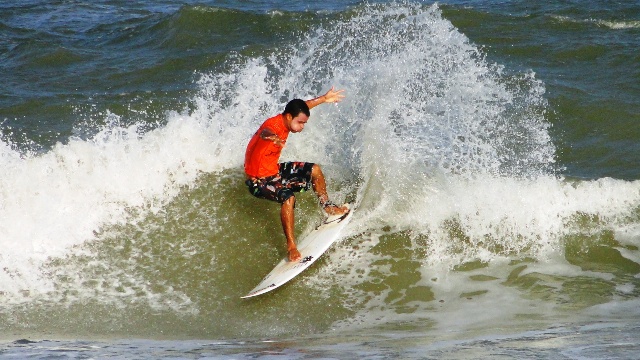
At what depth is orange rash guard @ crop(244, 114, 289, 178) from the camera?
7.27m

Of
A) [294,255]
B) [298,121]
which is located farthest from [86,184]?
[298,121]

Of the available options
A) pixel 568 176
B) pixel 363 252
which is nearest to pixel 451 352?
pixel 363 252

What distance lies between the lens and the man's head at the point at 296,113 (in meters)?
7.02

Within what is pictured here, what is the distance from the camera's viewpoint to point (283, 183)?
7.46 meters

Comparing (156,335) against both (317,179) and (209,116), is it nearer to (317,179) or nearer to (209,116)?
(317,179)

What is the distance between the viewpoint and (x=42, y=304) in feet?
22.4

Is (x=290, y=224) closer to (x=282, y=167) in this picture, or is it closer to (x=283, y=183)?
(x=283, y=183)

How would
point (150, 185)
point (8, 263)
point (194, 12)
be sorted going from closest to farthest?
point (8, 263) < point (150, 185) < point (194, 12)

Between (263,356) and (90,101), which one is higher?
(90,101)

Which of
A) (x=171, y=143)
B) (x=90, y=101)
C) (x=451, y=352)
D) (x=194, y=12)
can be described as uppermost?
(x=194, y=12)

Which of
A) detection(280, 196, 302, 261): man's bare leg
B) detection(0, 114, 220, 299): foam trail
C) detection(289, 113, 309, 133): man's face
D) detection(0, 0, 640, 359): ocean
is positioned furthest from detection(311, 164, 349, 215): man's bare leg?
detection(0, 114, 220, 299): foam trail

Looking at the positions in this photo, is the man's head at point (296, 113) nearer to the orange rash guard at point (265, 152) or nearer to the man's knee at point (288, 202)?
the orange rash guard at point (265, 152)

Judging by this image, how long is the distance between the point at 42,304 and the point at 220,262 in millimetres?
1743

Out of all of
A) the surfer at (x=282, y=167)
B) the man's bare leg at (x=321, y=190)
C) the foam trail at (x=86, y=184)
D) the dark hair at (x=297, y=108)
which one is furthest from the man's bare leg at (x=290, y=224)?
the foam trail at (x=86, y=184)
